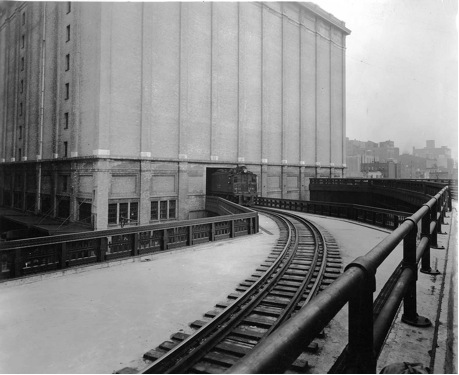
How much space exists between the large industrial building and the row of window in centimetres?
11

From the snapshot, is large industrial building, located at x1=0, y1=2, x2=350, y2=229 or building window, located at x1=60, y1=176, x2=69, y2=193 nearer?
large industrial building, located at x1=0, y1=2, x2=350, y2=229

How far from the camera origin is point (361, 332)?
5.58 feet

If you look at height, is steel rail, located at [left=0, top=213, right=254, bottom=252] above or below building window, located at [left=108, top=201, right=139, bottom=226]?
above

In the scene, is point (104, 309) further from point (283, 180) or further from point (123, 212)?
point (283, 180)

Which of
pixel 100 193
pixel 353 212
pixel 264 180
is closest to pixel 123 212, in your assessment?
pixel 100 193

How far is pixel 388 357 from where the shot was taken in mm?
2859

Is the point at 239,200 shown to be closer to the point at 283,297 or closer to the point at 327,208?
the point at 327,208

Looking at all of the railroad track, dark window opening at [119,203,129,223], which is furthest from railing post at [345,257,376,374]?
dark window opening at [119,203,129,223]

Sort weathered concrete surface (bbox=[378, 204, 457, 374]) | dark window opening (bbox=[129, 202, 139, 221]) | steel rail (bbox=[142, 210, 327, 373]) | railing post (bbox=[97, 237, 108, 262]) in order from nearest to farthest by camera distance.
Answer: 1. weathered concrete surface (bbox=[378, 204, 457, 374])
2. steel rail (bbox=[142, 210, 327, 373])
3. railing post (bbox=[97, 237, 108, 262])
4. dark window opening (bbox=[129, 202, 139, 221])

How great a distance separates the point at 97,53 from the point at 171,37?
6.75m

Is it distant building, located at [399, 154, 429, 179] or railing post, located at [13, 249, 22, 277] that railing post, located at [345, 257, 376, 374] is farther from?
distant building, located at [399, 154, 429, 179]

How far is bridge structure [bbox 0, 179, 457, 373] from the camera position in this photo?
3.94ft

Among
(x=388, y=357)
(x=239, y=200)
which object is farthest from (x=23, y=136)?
(x=388, y=357)

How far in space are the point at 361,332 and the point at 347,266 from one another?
0.36 m
